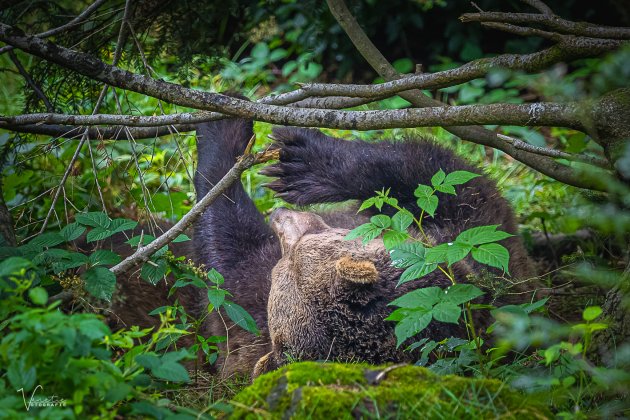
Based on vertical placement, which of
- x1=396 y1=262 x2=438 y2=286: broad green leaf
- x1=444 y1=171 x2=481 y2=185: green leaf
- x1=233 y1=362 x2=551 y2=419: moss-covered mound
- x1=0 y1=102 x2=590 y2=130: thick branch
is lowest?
x1=233 y1=362 x2=551 y2=419: moss-covered mound

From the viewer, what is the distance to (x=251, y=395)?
2.37m

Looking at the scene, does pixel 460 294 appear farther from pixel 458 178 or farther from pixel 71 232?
pixel 71 232

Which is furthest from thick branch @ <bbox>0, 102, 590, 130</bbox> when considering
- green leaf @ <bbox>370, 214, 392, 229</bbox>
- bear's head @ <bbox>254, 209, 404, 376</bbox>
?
bear's head @ <bbox>254, 209, 404, 376</bbox>

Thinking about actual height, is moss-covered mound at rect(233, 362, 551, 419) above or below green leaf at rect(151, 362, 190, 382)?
below

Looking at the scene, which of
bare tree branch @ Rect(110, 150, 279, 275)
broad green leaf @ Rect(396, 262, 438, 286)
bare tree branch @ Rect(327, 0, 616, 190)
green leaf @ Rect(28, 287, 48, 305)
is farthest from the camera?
bare tree branch @ Rect(327, 0, 616, 190)

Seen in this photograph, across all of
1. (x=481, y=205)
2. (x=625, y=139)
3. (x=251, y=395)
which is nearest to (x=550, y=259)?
(x=481, y=205)

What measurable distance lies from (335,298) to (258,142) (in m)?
2.97

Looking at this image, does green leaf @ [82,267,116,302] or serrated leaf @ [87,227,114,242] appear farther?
serrated leaf @ [87,227,114,242]

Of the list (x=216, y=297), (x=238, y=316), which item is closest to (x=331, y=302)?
(x=238, y=316)

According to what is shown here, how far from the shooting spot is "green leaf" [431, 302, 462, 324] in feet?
8.34

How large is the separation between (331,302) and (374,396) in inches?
49.3

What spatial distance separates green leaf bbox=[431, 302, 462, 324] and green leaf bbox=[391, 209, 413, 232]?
0.43m

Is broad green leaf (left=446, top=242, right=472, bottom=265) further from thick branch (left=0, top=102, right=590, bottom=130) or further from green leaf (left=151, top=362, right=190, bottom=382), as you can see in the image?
green leaf (left=151, top=362, right=190, bottom=382)

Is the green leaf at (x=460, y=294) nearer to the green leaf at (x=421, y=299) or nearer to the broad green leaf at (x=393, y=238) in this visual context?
the green leaf at (x=421, y=299)
